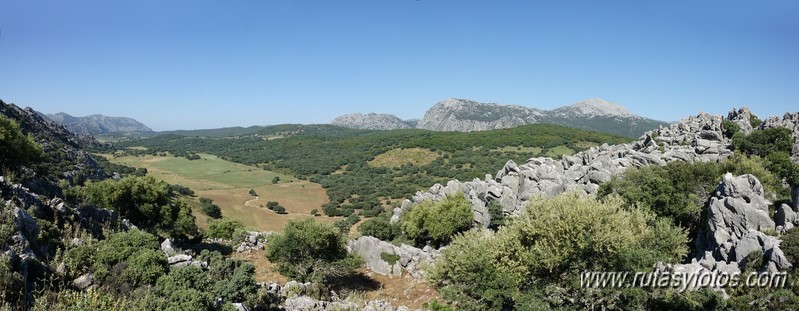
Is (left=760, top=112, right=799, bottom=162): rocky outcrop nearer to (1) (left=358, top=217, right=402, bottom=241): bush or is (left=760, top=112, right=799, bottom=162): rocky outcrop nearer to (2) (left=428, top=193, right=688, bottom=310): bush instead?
(2) (left=428, top=193, right=688, bottom=310): bush

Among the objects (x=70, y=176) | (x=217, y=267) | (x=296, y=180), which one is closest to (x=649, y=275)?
(x=217, y=267)

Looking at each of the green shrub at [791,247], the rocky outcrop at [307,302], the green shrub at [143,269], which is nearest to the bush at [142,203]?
the rocky outcrop at [307,302]

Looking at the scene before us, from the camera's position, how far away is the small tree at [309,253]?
1062 inches

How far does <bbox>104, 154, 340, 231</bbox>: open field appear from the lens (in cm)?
7593

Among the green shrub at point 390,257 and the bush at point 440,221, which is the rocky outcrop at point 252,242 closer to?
the green shrub at point 390,257

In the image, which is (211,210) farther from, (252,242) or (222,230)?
(252,242)

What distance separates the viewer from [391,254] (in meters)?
32.6

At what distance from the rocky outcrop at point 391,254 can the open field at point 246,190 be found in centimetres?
3561

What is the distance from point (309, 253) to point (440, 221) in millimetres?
15035

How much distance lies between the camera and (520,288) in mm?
20797

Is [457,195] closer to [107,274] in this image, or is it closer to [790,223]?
[790,223]

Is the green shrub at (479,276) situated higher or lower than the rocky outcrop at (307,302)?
higher

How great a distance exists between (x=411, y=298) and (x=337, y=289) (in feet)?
17.0

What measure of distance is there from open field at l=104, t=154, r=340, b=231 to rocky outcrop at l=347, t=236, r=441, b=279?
35614mm
